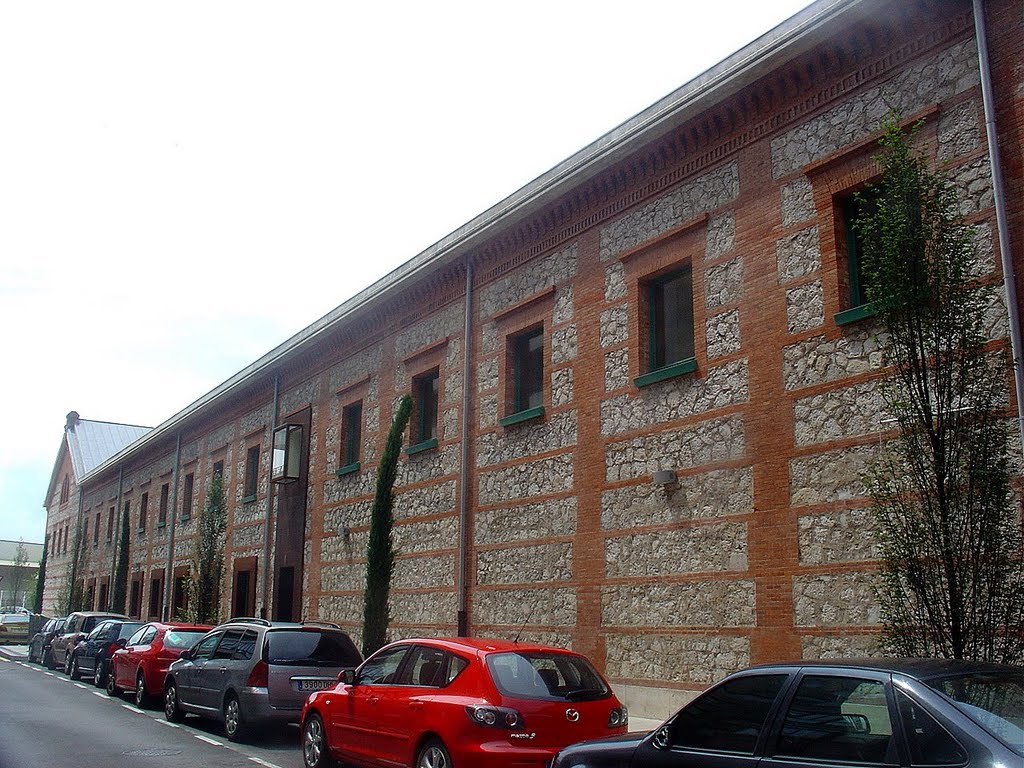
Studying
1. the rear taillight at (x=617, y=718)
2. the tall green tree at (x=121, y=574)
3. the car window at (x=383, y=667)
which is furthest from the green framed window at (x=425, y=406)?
the tall green tree at (x=121, y=574)

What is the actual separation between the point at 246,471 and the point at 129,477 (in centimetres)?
1605

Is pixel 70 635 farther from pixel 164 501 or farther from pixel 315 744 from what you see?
pixel 315 744

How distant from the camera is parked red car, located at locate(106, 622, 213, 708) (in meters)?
18.3

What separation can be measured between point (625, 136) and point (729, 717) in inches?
410

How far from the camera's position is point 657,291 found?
15219 mm

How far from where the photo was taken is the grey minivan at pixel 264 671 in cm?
1360

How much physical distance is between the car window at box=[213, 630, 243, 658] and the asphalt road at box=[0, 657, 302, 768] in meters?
1.11

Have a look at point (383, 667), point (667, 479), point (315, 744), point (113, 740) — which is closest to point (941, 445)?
point (667, 479)

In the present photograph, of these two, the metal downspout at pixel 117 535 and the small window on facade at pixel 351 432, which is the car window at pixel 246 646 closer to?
the small window on facade at pixel 351 432

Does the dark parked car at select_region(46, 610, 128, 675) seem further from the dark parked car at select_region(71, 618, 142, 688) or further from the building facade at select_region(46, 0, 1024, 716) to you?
the building facade at select_region(46, 0, 1024, 716)

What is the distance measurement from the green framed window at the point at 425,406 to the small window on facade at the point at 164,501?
767 inches

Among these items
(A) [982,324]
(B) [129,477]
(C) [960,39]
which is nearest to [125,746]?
(A) [982,324]

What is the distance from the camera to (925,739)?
5.09 meters

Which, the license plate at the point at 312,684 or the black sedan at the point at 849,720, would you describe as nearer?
the black sedan at the point at 849,720
